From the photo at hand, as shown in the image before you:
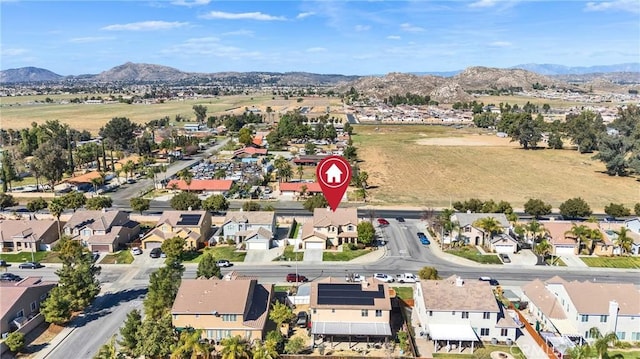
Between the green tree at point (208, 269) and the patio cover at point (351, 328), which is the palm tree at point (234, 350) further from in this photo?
the green tree at point (208, 269)

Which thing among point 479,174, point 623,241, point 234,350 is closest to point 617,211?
point 623,241

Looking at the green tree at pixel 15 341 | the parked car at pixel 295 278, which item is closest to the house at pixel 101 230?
the green tree at pixel 15 341

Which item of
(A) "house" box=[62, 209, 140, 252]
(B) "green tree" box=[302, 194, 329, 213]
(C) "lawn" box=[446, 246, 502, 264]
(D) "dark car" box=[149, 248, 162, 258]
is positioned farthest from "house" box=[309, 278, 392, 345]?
(A) "house" box=[62, 209, 140, 252]

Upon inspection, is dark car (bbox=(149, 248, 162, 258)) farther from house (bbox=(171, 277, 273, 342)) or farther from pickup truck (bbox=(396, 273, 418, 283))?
pickup truck (bbox=(396, 273, 418, 283))

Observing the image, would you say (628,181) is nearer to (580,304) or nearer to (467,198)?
(467,198)

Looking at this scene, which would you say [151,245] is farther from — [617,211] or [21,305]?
[617,211]
